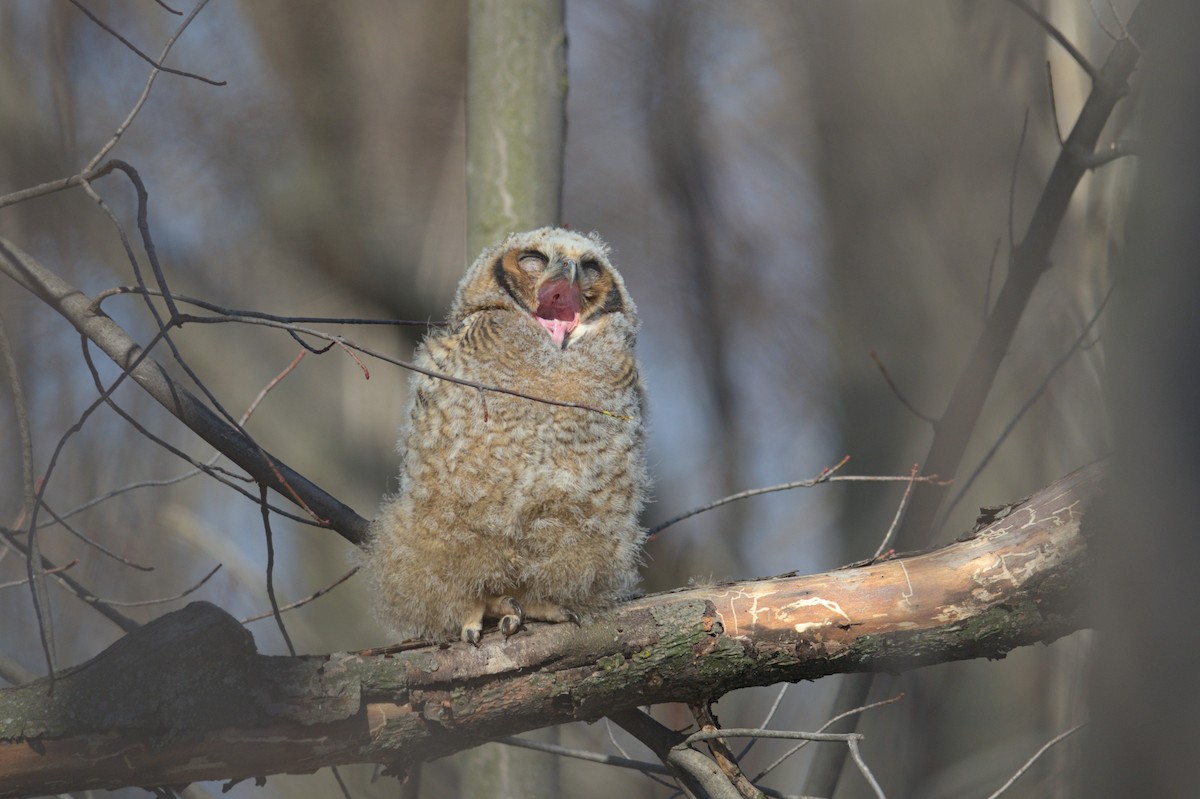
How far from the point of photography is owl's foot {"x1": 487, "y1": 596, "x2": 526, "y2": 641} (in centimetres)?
264

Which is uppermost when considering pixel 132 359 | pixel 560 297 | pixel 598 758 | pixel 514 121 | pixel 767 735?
pixel 514 121

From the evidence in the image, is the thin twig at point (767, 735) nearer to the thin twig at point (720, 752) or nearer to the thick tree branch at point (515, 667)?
the thin twig at point (720, 752)

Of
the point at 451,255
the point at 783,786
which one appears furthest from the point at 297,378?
the point at 783,786

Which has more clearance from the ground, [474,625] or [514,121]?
[514,121]

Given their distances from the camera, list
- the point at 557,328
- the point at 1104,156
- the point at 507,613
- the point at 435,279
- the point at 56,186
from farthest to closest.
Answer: the point at 435,279, the point at 557,328, the point at 1104,156, the point at 507,613, the point at 56,186

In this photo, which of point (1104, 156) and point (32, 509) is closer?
point (32, 509)

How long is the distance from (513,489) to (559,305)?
0.64 m

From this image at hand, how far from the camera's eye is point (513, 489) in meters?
2.72

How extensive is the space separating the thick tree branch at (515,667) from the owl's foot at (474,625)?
0.04 meters

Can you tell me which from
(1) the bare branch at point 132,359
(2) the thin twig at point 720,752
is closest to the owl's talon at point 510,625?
(2) the thin twig at point 720,752

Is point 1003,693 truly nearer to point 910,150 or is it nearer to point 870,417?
point 870,417

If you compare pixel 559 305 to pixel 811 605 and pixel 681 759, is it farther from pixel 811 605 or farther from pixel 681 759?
pixel 681 759

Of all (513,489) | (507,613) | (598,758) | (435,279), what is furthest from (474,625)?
(435,279)

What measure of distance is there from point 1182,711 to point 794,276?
7.69 m
